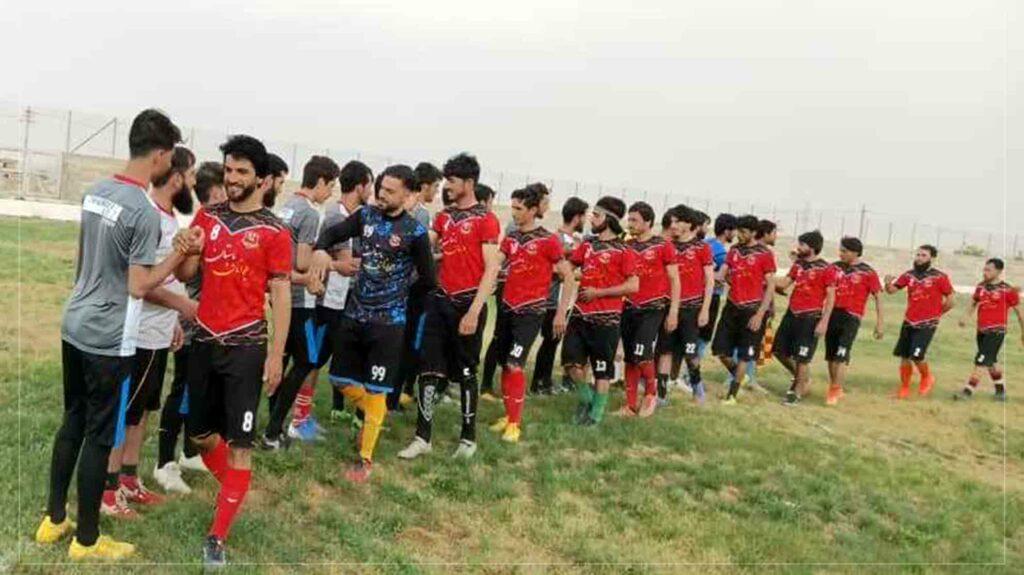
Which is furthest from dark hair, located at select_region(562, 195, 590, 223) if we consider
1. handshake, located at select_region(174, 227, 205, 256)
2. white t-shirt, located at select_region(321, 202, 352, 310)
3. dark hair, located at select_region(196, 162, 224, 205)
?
handshake, located at select_region(174, 227, 205, 256)

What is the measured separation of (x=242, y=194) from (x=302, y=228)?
2.01m

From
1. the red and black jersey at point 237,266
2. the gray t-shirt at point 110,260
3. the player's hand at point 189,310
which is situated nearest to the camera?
the gray t-shirt at point 110,260

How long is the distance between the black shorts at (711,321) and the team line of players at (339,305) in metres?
0.04

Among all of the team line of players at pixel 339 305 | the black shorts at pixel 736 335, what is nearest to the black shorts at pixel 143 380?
the team line of players at pixel 339 305

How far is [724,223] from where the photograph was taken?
39.8 feet

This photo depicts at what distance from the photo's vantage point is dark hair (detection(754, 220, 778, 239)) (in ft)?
37.0

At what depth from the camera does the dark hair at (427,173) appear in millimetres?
7145

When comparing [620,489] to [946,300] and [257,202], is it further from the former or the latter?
[946,300]

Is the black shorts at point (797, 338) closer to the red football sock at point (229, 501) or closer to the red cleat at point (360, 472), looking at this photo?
the red cleat at point (360, 472)

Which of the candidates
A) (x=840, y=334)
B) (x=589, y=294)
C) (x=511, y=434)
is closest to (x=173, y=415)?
(x=511, y=434)

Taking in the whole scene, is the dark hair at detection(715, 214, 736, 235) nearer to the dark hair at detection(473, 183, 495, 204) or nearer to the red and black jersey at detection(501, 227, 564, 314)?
the dark hair at detection(473, 183, 495, 204)

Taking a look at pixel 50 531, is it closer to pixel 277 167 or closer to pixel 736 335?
pixel 277 167

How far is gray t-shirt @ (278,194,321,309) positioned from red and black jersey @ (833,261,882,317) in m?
8.22

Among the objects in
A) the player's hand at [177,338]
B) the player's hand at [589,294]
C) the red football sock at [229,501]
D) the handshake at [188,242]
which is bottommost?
the red football sock at [229,501]
